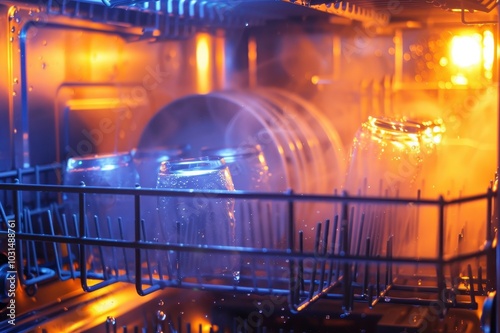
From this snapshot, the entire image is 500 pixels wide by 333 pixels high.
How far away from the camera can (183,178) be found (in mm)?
885

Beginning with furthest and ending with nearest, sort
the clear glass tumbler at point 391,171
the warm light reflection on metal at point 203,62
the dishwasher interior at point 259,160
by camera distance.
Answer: the warm light reflection on metal at point 203,62 < the clear glass tumbler at point 391,171 < the dishwasher interior at point 259,160

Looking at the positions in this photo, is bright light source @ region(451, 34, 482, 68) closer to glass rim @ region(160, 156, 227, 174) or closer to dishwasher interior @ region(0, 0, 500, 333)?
dishwasher interior @ region(0, 0, 500, 333)

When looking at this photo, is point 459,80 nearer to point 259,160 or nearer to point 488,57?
point 488,57

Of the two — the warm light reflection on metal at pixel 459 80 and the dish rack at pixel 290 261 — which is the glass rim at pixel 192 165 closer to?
the dish rack at pixel 290 261

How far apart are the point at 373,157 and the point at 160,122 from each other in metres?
0.46

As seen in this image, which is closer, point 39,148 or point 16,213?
point 16,213

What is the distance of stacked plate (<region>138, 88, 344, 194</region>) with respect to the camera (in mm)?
1261

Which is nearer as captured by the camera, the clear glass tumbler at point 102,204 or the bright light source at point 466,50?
the clear glass tumbler at point 102,204

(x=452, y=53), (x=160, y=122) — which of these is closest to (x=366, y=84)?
(x=452, y=53)

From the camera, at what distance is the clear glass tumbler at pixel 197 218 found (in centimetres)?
87

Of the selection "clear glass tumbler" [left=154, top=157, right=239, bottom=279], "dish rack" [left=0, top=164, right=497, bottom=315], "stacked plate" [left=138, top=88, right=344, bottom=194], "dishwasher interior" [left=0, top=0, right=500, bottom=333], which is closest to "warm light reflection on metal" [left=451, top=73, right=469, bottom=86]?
"dishwasher interior" [left=0, top=0, right=500, bottom=333]

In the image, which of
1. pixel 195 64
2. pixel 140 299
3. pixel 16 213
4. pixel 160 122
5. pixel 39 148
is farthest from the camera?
pixel 195 64

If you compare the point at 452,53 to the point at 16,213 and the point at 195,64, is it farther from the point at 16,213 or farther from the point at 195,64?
the point at 16,213

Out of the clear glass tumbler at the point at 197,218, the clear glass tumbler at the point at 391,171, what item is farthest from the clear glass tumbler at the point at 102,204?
the clear glass tumbler at the point at 391,171
